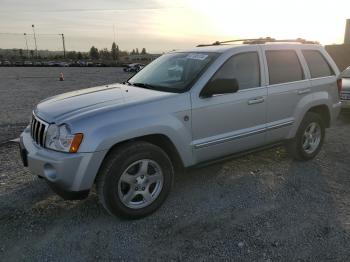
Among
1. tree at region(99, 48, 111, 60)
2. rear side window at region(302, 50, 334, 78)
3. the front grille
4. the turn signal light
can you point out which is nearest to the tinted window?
rear side window at region(302, 50, 334, 78)

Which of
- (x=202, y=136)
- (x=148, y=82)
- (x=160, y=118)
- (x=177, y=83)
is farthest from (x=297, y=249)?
(x=148, y=82)


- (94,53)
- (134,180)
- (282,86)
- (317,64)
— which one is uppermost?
(317,64)

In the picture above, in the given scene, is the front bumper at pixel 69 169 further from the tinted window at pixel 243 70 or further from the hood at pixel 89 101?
the tinted window at pixel 243 70

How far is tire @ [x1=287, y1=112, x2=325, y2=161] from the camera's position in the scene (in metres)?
5.23

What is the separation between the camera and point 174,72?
14.6ft

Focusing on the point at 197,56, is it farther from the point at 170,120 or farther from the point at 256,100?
the point at 170,120

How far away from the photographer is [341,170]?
5.12 meters

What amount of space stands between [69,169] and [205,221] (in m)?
1.49

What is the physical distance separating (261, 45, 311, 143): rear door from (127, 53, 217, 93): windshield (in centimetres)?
95

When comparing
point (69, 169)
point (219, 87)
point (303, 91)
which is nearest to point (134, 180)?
point (69, 169)

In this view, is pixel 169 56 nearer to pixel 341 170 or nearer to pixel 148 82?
pixel 148 82

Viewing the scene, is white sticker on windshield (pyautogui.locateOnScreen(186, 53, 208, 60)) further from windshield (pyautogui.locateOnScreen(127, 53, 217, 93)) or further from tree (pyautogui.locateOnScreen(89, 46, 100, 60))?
tree (pyautogui.locateOnScreen(89, 46, 100, 60))

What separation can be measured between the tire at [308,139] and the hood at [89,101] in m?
2.40

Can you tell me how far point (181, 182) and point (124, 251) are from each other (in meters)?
1.64
